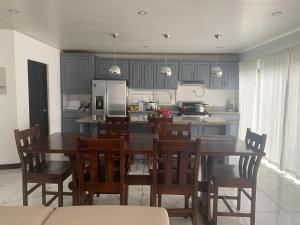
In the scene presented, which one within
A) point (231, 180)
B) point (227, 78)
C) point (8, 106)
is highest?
point (227, 78)

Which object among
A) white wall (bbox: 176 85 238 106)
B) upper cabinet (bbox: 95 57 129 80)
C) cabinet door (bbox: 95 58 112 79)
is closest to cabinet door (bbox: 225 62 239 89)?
white wall (bbox: 176 85 238 106)

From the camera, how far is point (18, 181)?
150 inches

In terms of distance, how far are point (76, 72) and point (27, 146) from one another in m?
4.24

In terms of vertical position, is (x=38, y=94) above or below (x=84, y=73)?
below

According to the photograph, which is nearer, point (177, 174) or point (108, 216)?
point (108, 216)

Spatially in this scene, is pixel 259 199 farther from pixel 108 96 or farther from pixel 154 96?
pixel 154 96

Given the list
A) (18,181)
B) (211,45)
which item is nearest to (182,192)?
(18,181)

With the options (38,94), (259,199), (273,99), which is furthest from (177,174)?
(38,94)

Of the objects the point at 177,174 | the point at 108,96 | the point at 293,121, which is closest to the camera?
the point at 177,174

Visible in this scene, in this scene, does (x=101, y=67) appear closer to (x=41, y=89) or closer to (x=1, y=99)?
(x=41, y=89)

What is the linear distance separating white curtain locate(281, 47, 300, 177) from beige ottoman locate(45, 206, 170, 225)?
3312 mm

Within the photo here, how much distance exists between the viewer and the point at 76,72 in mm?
6547

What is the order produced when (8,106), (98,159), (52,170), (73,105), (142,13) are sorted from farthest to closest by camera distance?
(73,105) < (8,106) < (142,13) < (52,170) < (98,159)

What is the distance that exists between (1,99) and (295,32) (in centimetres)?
501
